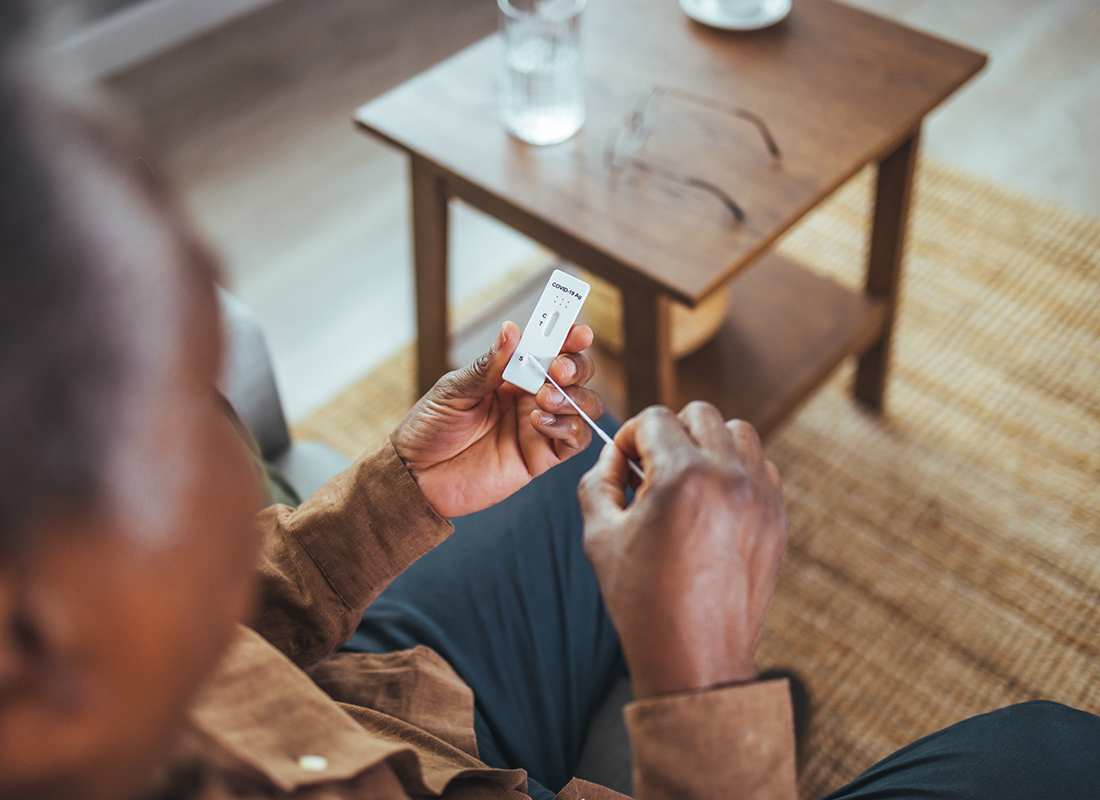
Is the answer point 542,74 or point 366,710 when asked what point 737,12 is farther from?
point 366,710

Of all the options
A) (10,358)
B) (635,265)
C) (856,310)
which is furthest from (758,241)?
(10,358)

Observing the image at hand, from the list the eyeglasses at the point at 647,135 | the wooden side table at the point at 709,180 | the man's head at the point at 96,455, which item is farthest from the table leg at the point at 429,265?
the man's head at the point at 96,455

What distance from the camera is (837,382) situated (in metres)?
1.70

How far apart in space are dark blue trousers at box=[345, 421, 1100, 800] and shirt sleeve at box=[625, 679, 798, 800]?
0.66 feet

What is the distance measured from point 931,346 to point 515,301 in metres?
0.80

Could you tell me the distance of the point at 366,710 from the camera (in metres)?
0.70

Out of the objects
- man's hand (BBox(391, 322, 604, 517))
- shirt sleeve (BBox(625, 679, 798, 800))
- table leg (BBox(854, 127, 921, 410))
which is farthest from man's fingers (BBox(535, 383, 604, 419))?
table leg (BBox(854, 127, 921, 410))

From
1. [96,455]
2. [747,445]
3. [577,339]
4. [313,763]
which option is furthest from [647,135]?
[96,455]

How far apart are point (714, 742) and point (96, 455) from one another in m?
0.40

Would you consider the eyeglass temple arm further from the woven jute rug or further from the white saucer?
the woven jute rug

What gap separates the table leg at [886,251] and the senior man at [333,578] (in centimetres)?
80

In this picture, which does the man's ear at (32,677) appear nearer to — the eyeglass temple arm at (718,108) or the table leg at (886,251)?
the eyeglass temple arm at (718,108)

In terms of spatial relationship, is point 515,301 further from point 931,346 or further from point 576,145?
point 931,346

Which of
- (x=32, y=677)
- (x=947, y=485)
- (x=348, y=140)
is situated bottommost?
(x=947, y=485)
